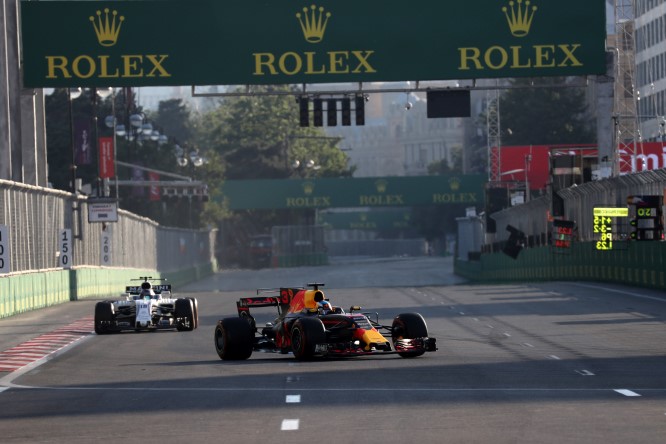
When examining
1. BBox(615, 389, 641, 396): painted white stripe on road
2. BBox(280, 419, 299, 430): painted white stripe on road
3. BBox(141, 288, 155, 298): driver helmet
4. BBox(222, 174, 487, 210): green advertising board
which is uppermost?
BBox(222, 174, 487, 210): green advertising board

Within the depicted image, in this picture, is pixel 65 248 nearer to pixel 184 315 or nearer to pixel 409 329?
pixel 184 315

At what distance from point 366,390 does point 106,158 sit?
178 ft

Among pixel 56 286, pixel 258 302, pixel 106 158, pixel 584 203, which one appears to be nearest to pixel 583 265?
pixel 584 203

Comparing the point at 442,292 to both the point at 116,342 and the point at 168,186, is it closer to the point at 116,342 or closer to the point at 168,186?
the point at 116,342

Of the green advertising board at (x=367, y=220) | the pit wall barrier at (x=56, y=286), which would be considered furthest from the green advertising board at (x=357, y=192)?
the green advertising board at (x=367, y=220)

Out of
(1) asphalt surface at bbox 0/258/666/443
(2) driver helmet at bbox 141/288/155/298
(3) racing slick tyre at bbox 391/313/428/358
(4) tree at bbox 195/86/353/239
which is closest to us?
(1) asphalt surface at bbox 0/258/666/443

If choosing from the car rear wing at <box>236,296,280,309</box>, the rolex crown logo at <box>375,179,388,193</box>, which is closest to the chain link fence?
the car rear wing at <box>236,296,280,309</box>

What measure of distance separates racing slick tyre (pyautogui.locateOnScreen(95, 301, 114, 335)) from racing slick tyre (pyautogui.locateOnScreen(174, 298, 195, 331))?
4.66ft

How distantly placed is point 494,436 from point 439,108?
118 ft

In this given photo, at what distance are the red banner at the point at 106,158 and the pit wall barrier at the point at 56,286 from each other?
185 inches

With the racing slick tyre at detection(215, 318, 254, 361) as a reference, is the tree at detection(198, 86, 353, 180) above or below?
above

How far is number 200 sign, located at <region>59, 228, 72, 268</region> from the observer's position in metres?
48.3

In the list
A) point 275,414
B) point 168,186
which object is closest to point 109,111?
point 168,186

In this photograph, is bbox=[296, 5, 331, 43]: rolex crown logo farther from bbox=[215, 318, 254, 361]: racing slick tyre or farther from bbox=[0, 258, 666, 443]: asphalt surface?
bbox=[215, 318, 254, 361]: racing slick tyre
